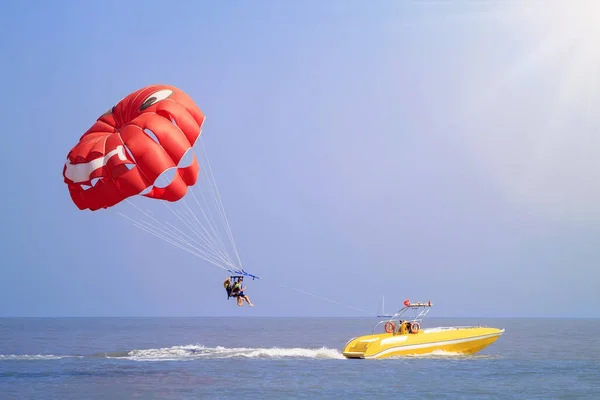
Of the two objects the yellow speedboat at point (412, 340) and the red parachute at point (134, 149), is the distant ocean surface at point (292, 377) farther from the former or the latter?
the red parachute at point (134, 149)

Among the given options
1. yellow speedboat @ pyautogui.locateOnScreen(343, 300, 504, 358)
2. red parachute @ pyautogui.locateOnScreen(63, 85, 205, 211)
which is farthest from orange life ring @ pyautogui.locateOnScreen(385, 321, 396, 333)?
red parachute @ pyautogui.locateOnScreen(63, 85, 205, 211)

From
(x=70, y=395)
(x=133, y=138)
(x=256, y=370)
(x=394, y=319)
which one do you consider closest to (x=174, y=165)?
(x=133, y=138)

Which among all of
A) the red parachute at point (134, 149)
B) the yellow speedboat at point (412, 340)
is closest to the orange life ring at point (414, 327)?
the yellow speedboat at point (412, 340)

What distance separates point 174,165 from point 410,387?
9.38 metres

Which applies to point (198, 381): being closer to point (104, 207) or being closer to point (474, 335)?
point (104, 207)

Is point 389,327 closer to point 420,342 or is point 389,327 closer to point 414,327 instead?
point 414,327

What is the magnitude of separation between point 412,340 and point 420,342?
0.40m

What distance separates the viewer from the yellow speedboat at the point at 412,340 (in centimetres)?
2662

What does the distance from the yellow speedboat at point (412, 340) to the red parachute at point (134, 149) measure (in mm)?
9606

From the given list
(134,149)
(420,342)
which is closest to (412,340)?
(420,342)

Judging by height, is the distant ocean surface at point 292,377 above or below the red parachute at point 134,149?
below

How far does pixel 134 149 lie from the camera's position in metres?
19.4

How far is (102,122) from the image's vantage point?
2117cm

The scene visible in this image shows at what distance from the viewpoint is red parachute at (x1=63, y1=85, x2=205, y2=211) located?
1945 centimetres
